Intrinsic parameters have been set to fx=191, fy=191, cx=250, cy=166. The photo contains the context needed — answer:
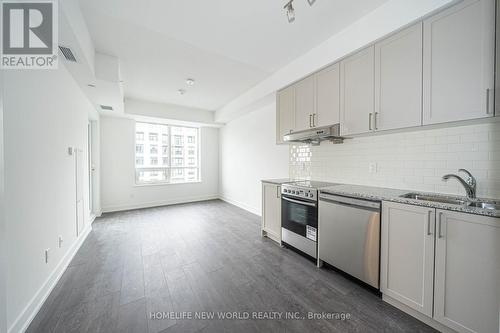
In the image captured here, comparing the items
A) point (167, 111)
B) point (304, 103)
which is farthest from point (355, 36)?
point (167, 111)

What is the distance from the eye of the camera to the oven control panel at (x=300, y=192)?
8.07 feet

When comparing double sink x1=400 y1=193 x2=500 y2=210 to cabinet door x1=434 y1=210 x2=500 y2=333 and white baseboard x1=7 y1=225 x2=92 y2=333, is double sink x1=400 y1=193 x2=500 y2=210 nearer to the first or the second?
cabinet door x1=434 y1=210 x2=500 y2=333

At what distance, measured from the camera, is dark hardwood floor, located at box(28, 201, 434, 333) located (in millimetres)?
1581

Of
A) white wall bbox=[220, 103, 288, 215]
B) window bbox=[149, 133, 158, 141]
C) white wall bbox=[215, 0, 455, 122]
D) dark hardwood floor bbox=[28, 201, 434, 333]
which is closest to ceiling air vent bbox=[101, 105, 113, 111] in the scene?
window bbox=[149, 133, 158, 141]

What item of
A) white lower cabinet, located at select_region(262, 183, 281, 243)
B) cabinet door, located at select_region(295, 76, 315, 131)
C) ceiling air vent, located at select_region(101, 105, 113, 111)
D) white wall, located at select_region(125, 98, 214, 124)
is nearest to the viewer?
cabinet door, located at select_region(295, 76, 315, 131)

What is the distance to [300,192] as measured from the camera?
2641mm

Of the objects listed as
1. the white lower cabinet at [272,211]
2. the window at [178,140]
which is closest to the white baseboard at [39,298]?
the white lower cabinet at [272,211]

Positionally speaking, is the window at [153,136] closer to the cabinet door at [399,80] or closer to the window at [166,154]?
the window at [166,154]

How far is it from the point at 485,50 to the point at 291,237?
2.64m

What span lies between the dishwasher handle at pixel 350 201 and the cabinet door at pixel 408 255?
0.08 m

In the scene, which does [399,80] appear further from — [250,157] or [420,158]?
[250,157]

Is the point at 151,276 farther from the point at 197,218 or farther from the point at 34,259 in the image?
the point at 197,218

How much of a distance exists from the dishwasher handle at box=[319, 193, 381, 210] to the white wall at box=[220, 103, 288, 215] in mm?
1635

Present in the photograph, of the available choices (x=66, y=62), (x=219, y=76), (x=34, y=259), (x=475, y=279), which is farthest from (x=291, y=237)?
(x=66, y=62)
